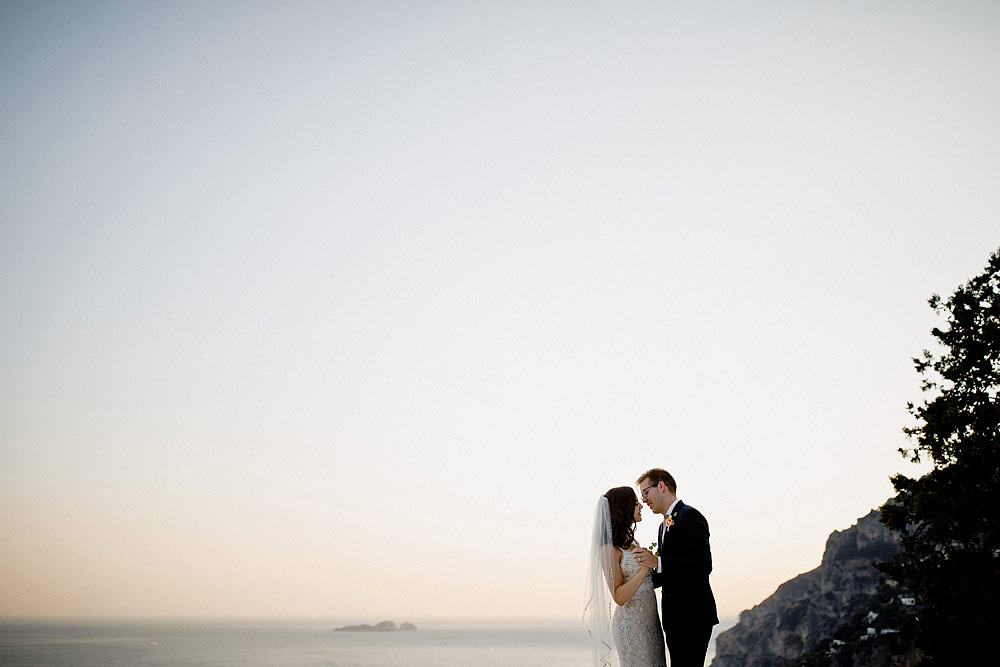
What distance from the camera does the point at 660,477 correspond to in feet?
28.5

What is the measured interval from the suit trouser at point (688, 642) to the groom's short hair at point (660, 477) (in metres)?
1.54

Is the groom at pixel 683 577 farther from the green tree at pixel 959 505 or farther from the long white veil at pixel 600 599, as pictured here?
the green tree at pixel 959 505

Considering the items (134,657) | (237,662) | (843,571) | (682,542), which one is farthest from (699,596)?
(134,657)

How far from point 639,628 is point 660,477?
1.91m

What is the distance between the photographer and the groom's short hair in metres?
8.62

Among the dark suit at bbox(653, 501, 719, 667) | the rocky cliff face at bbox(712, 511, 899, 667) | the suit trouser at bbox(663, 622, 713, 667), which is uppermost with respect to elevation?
the dark suit at bbox(653, 501, 719, 667)

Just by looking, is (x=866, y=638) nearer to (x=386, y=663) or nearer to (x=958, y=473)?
(x=958, y=473)

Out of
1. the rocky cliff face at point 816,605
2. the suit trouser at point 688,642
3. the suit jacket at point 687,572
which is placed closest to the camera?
the suit trouser at point 688,642

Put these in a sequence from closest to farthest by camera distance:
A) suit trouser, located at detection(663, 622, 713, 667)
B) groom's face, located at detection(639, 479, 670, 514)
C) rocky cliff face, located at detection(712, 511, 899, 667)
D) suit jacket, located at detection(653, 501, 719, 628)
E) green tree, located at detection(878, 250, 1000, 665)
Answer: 1. suit trouser, located at detection(663, 622, 713, 667)
2. suit jacket, located at detection(653, 501, 719, 628)
3. groom's face, located at detection(639, 479, 670, 514)
4. green tree, located at detection(878, 250, 1000, 665)
5. rocky cliff face, located at detection(712, 511, 899, 667)

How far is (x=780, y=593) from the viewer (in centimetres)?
11694

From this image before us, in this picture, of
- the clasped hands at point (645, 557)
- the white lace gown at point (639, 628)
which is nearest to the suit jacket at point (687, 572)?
the clasped hands at point (645, 557)

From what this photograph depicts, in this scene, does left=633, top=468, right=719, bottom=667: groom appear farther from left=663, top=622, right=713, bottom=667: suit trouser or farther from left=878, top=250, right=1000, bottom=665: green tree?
left=878, top=250, right=1000, bottom=665: green tree

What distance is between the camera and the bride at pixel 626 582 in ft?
28.6

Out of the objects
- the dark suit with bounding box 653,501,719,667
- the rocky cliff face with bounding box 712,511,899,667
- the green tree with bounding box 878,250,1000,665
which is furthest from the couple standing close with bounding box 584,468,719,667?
the rocky cliff face with bounding box 712,511,899,667
